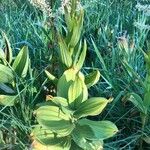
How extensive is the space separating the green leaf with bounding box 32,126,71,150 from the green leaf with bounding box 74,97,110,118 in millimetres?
104

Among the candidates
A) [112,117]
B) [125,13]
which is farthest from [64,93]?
[125,13]

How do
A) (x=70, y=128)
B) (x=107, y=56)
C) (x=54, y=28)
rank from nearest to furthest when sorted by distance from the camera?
(x=70, y=128)
(x=54, y=28)
(x=107, y=56)

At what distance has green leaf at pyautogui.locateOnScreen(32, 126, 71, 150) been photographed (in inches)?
57.6

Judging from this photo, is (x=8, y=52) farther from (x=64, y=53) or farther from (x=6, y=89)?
(x=64, y=53)

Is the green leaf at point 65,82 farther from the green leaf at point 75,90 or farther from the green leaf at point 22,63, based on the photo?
the green leaf at point 22,63

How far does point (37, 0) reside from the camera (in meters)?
1.58

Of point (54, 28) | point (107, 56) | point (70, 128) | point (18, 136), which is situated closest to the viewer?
point (70, 128)

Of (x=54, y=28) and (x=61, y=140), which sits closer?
(x=61, y=140)

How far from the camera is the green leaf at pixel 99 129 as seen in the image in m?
1.43

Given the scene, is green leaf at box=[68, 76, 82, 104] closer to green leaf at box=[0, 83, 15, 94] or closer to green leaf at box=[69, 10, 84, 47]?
green leaf at box=[69, 10, 84, 47]

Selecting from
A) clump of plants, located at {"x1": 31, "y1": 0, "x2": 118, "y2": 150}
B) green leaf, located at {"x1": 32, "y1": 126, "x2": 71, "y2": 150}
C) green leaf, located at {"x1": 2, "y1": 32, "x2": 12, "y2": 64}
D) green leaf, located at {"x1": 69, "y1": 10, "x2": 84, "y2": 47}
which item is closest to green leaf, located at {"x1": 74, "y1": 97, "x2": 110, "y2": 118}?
clump of plants, located at {"x1": 31, "y1": 0, "x2": 118, "y2": 150}

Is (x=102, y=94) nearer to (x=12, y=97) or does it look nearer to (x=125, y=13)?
(x=12, y=97)

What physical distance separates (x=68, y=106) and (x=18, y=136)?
0.25 metres

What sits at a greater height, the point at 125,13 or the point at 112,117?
the point at 125,13
